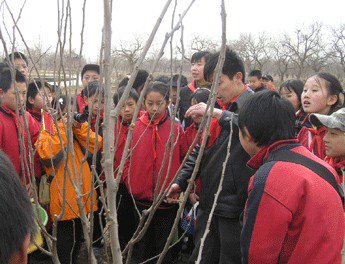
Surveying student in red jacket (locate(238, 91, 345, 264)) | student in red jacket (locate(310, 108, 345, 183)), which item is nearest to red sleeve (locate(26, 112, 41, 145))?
student in red jacket (locate(238, 91, 345, 264))

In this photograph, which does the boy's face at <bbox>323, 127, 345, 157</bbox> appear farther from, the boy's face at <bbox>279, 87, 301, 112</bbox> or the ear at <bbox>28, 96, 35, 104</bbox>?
the ear at <bbox>28, 96, 35, 104</bbox>

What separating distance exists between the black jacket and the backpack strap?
21.1 inches

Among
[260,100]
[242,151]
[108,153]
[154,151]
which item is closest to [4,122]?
[154,151]

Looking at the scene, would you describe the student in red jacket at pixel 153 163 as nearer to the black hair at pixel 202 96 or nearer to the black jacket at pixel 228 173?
the black hair at pixel 202 96

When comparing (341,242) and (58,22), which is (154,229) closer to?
(341,242)

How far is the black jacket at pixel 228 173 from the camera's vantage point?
2.10 metres

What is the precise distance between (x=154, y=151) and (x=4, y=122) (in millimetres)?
1134

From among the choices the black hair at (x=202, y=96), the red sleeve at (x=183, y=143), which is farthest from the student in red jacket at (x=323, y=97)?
the red sleeve at (x=183, y=143)

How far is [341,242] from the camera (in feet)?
4.90

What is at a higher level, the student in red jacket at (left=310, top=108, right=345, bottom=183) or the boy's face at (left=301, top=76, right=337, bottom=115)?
the boy's face at (left=301, top=76, right=337, bottom=115)

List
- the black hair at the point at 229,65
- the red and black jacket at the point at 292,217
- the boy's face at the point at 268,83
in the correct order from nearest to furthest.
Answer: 1. the red and black jacket at the point at 292,217
2. the black hair at the point at 229,65
3. the boy's face at the point at 268,83

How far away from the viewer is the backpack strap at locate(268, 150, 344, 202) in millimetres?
1474

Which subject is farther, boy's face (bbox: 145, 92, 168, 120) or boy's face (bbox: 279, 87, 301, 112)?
boy's face (bbox: 279, 87, 301, 112)

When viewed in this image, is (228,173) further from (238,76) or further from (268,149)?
(238,76)
